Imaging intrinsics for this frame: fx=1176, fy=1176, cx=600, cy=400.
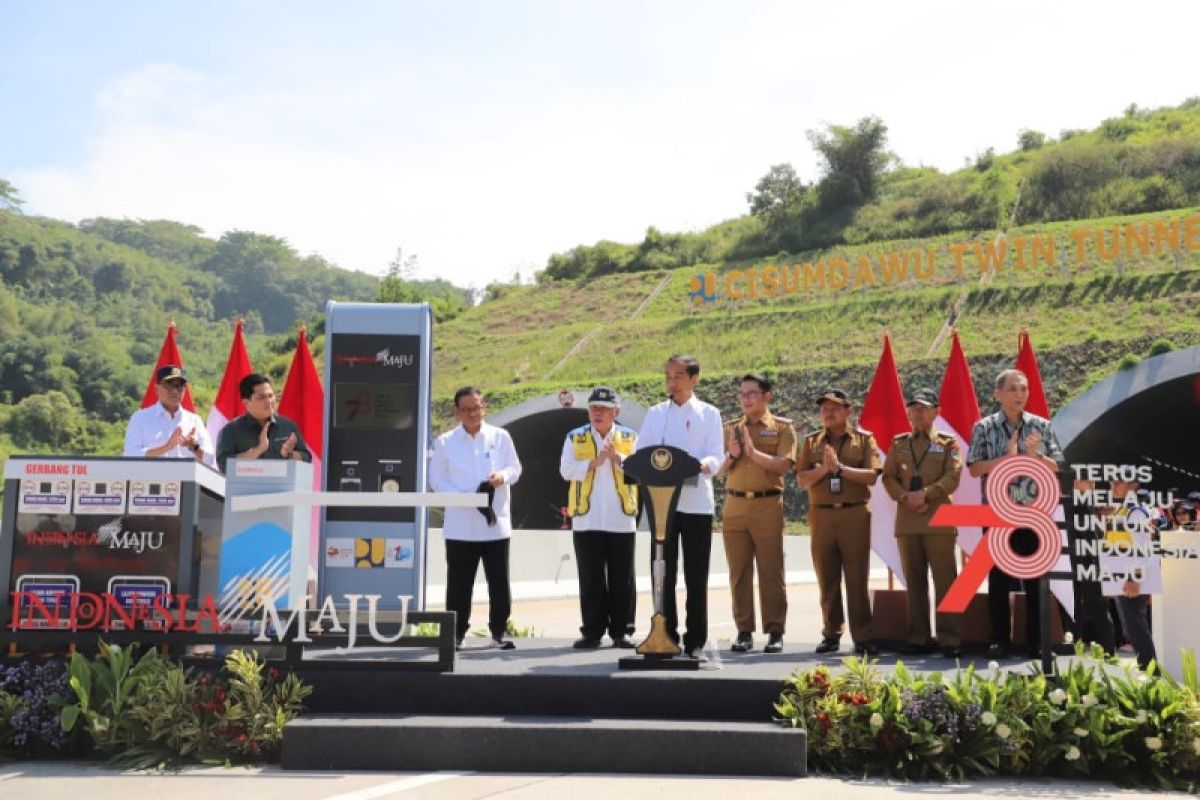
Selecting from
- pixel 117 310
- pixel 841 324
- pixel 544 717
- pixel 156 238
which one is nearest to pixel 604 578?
pixel 544 717

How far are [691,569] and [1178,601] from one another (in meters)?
2.94

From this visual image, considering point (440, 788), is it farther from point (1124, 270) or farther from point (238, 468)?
point (1124, 270)

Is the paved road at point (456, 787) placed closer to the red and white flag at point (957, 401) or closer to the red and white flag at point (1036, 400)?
the red and white flag at point (1036, 400)

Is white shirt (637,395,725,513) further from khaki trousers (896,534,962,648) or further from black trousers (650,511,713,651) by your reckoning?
khaki trousers (896,534,962,648)

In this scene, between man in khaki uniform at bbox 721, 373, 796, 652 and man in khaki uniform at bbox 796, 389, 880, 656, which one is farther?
man in khaki uniform at bbox 796, 389, 880, 656

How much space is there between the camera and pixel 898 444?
8.55m

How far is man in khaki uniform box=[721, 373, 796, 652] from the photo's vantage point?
26.7 ft

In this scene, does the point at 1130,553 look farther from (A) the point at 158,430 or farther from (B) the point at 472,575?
(A) the point at 158,430

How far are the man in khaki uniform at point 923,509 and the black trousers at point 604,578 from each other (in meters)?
1.98

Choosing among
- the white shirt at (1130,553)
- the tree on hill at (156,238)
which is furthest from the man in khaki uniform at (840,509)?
the tree on hill at (156,238)

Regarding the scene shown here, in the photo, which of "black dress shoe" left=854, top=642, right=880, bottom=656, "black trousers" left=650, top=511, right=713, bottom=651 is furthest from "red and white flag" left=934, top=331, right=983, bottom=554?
"black trousers" left=650, top=511, right=713, bottom=651

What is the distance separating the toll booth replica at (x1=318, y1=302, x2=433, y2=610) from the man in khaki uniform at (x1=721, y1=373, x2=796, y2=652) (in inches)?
91.0

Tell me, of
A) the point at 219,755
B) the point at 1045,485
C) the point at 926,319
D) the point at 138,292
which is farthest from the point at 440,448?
the point at 138,292

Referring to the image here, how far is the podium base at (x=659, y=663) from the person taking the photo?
675 centimetres
